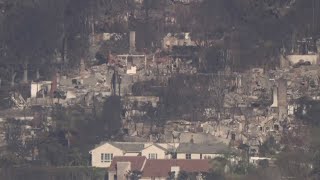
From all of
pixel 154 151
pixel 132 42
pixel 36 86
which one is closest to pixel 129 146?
pixel 154 151

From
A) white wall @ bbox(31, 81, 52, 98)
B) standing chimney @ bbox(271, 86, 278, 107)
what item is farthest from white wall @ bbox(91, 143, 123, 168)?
white wall @ bbox(31, 81, 52, 98)

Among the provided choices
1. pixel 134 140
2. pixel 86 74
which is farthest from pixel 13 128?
pixel 86 74

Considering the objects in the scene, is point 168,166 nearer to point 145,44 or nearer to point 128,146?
point 128,146

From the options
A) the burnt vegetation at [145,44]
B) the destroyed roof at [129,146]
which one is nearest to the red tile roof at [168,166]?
the destroyed roof at [129,146]

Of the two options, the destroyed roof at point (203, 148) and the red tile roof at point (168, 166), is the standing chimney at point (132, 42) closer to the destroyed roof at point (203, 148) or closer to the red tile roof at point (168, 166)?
the destroyed roof at point (203, 148)

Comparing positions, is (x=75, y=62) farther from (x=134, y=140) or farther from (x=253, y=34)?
(x=134, y=140)

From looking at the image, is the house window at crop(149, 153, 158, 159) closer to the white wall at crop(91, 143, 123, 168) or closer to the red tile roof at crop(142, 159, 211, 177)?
the white wall at crop(91, 143, 123, 168)
